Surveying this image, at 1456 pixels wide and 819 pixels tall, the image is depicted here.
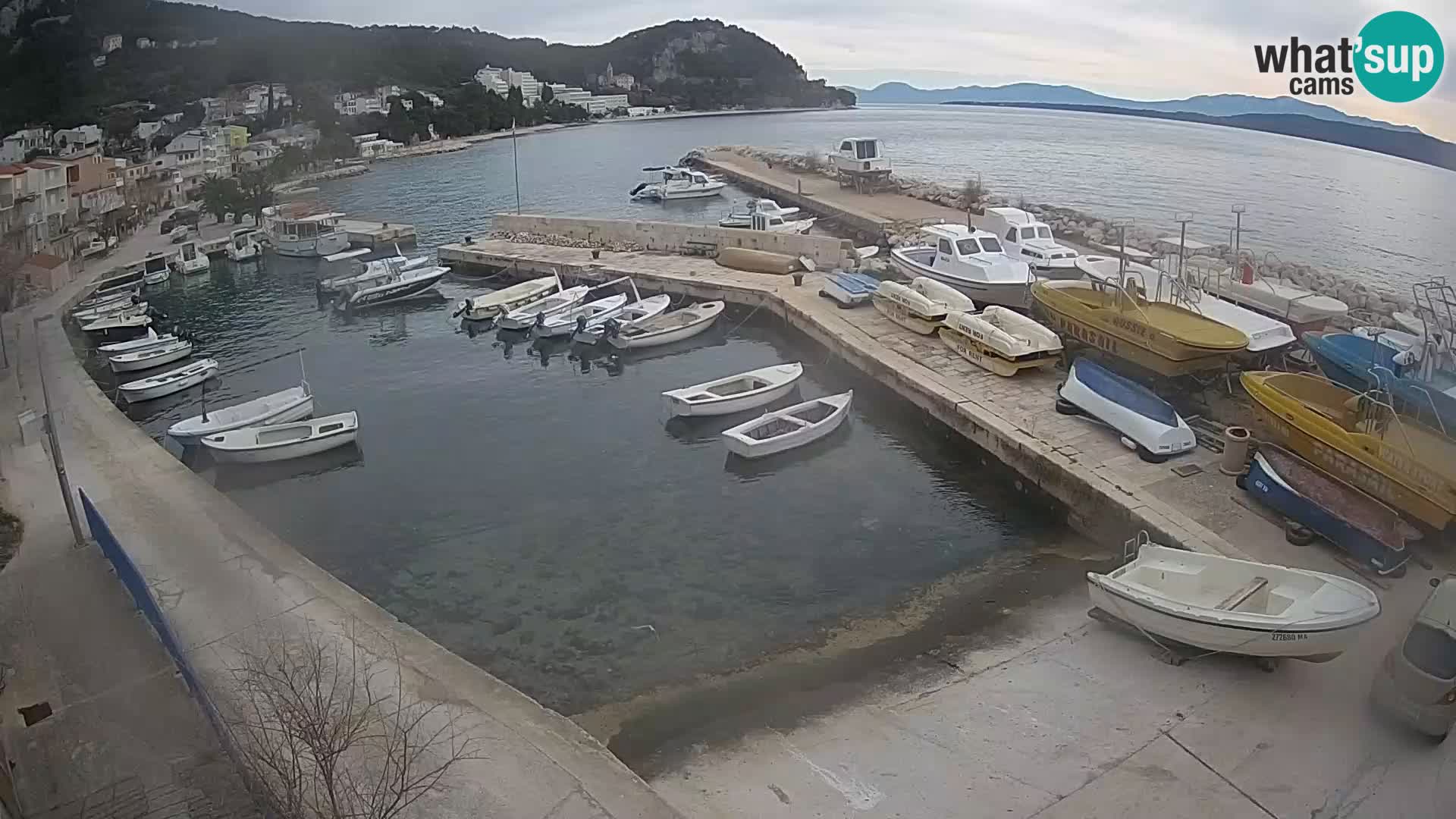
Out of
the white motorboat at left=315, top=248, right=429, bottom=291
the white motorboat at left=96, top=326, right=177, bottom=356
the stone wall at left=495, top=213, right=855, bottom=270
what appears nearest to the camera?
the white motorboat at left=96, top=326, right=177, bottom=356

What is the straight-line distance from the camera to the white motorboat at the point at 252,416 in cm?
1536

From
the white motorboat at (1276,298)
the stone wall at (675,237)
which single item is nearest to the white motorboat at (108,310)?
the stone wall at (675,237)

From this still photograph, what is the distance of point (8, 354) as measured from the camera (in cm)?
1948

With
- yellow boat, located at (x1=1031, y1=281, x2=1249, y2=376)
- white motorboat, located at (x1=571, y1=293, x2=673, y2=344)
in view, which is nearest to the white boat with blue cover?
yellow boat, located at (x1=1031, y1=281, x2=1249, y2=376)

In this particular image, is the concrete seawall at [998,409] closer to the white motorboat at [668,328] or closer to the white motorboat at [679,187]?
the white motorboat at [668,328]

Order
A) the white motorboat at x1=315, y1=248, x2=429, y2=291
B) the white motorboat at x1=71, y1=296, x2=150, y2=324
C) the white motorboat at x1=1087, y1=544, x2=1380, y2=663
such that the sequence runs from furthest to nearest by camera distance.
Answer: the white motorboat at x1=315, y1=248, x2=429, y2=291 < the white motorboat at x1=71, y1=296, x2=150, y2=324 < the white motorboat at x1=1087, y1=544, x2=1380, y2=663

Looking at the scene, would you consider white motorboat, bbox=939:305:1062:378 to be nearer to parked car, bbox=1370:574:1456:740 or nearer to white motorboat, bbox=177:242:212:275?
parked car, bbox=1370:574:1456:740

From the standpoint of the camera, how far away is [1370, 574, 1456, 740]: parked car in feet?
22.1

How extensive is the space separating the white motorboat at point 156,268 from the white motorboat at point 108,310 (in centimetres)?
469

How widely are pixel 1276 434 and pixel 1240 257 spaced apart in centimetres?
862

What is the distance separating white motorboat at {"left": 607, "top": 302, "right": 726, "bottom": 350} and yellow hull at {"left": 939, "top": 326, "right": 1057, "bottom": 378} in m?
5.84

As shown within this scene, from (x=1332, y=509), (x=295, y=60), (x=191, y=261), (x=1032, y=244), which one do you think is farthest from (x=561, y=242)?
(x=295, y=60)

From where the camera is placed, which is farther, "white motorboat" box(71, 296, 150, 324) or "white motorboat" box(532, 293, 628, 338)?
"white motorboat" box(71, 296, 150, 324)

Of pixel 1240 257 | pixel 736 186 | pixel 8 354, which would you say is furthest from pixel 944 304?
pixel 736 186
